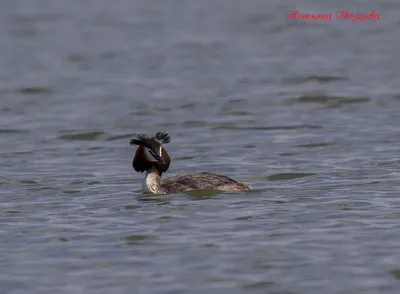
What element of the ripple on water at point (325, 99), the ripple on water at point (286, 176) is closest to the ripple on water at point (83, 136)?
the ripple on water at point (325, 99)

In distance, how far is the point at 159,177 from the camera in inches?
645

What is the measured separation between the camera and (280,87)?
25.8 metres

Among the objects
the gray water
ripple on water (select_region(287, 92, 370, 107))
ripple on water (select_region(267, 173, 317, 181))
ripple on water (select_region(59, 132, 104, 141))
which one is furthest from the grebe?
ripple on water (select_region(287, 92, 370, 107))

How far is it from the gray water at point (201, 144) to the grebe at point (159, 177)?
0.14m

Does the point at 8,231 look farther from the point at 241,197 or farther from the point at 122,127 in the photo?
the point at 122,127

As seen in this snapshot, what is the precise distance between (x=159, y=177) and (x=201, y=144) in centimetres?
416

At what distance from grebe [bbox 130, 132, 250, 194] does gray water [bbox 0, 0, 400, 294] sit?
14 cm

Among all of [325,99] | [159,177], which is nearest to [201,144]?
[159,177]

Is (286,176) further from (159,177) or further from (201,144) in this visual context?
(201,144)

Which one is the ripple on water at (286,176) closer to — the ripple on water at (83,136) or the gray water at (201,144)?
the gray water at (201,144)

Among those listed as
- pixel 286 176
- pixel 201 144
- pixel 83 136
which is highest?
pixel 83 136

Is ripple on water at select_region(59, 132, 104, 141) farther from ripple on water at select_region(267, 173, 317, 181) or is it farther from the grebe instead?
ripple on water at select_region(267, 173, 317, 181)

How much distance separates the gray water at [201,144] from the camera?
12406mm

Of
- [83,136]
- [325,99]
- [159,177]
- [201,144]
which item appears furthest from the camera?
[325,99]
